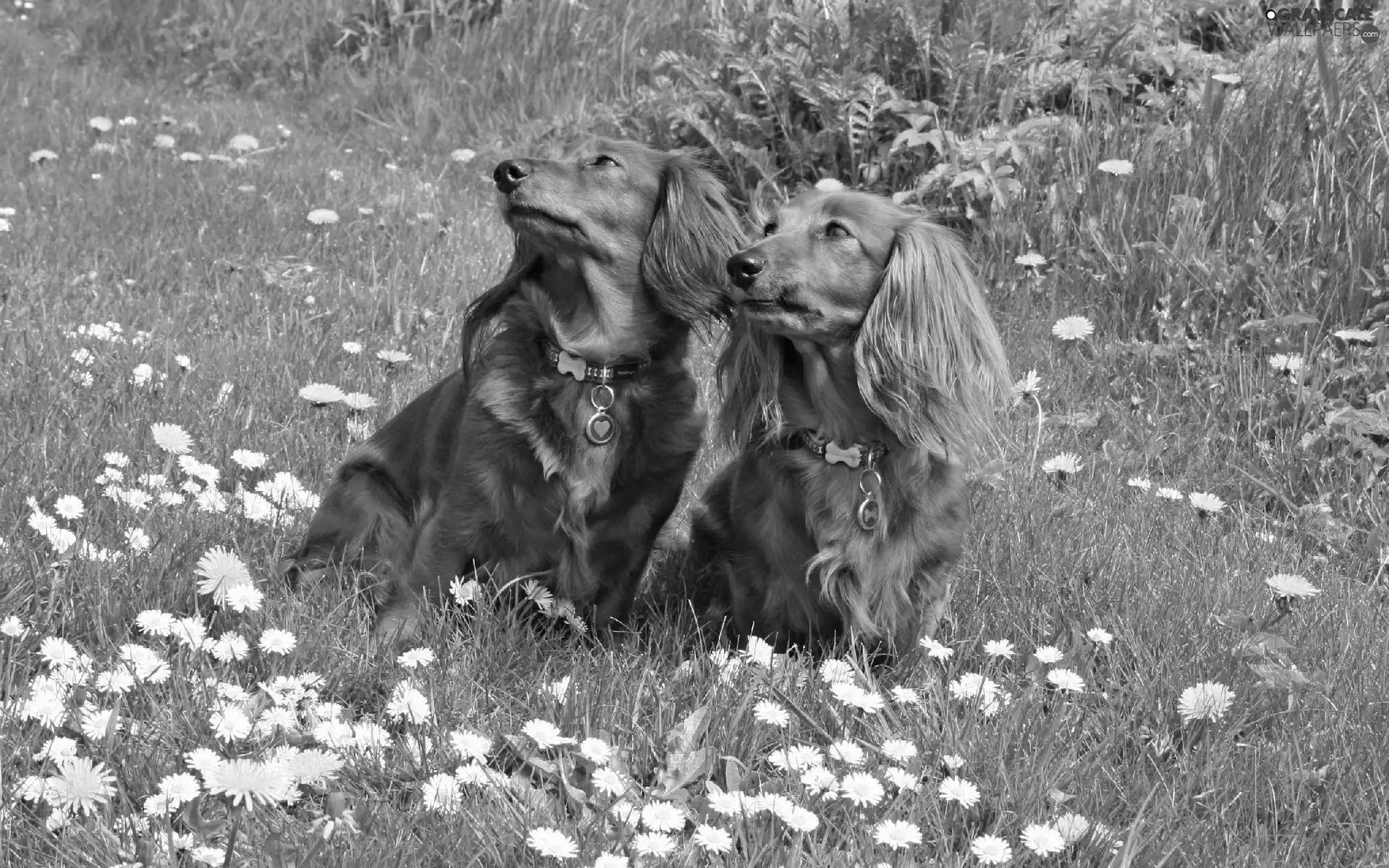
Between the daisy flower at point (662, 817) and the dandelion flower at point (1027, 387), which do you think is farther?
the dandelion flower at point (1027, 387)

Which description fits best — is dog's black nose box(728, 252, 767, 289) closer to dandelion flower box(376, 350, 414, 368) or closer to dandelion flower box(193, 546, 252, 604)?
dandelion flower box(193, 546, 252, 604)

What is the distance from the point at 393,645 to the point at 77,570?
1.91 ft

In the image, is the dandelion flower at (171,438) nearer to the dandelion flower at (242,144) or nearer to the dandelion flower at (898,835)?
the dandelion flower at (898,835)

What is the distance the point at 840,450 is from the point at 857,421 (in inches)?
3.2

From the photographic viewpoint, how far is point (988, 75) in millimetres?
4926

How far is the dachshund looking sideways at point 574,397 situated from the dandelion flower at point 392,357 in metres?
0.90

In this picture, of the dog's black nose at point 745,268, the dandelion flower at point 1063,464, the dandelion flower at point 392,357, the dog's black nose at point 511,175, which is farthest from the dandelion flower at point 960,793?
the dandelion flower at point 392,357

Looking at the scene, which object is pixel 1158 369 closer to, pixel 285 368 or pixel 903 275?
pixel 903 275

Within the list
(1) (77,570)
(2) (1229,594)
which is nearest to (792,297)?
(2) (1229,594)

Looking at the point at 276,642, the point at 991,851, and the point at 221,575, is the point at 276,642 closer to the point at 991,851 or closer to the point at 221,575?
the point at 221,575

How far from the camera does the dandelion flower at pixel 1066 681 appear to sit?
2.40 m

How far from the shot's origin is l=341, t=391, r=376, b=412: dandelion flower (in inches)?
139

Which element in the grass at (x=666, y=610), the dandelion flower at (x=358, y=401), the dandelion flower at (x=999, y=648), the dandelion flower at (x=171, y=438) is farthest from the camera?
the dandelion flower at (x=358, y=401)

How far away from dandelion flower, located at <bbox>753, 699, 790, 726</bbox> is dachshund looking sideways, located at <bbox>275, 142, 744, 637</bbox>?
68 centimetres
